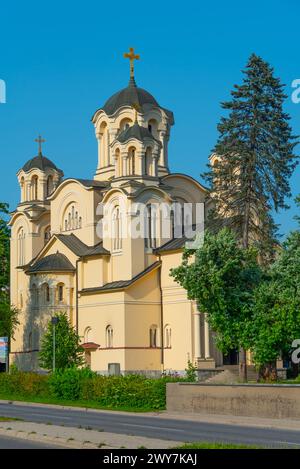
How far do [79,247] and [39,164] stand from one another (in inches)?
424

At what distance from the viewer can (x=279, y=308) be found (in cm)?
3584

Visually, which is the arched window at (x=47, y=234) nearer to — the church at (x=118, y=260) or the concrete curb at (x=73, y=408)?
the church at (x=118, y=260)

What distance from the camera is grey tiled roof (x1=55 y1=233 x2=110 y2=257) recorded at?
187 feet

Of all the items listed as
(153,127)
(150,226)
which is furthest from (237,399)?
(153,127)

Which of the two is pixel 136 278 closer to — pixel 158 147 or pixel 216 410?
pixel 158 147

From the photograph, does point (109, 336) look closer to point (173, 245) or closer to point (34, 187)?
point (173, 245)

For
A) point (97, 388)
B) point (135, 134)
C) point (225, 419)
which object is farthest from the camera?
point (135, 134)

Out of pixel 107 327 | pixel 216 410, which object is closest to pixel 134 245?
pixel 107 327

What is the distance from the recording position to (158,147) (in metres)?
56.9

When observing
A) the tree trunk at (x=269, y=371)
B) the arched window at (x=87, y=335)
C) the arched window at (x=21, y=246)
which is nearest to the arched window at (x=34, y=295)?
the arched window at (x=87, y=335)

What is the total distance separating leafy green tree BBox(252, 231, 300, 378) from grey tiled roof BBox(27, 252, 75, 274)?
24.1 meters

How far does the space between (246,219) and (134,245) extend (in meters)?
14.1

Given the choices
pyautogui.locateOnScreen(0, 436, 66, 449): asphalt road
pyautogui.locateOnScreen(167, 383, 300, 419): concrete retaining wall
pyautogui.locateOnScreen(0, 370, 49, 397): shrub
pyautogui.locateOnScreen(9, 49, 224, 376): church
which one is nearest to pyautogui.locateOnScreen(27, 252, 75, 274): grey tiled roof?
pyautogui.locateOnScreen(9, 49, 224, 376): church

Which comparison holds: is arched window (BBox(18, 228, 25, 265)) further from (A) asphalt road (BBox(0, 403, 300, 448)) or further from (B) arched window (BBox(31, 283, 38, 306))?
(A) asphalt road (BBox(0, 403, 300, 448))
